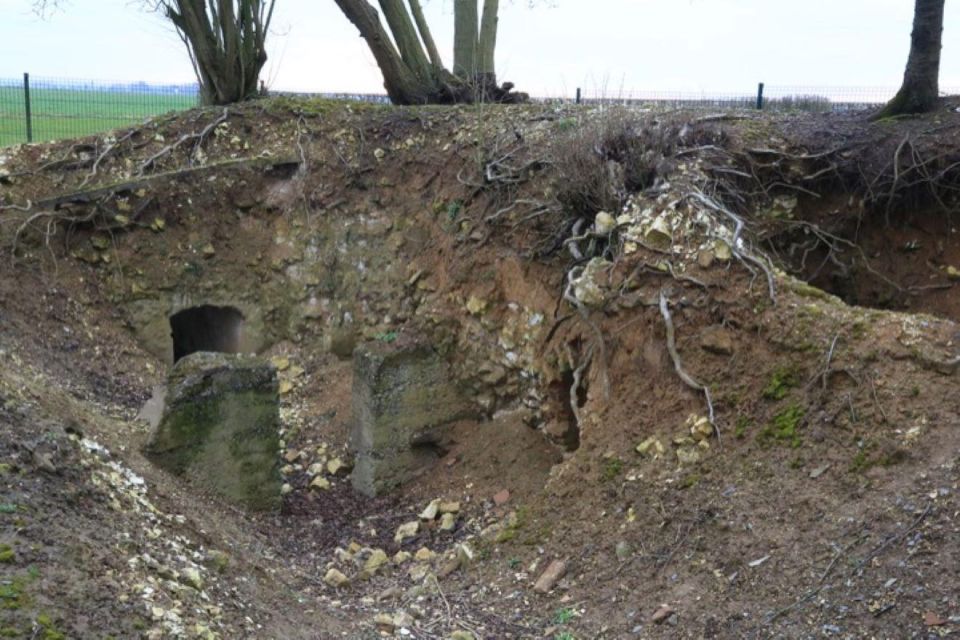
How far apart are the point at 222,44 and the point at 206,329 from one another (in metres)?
3.79

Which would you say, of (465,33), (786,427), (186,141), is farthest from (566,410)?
(465,33)

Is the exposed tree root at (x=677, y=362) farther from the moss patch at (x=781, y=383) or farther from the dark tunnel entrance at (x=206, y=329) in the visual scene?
the dark tunnel entrance at (x=206, y=329)

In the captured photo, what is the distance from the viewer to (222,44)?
42.1ft

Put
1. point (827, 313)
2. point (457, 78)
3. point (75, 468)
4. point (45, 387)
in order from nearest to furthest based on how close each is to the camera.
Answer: point (75, 468), point (827, 313), point (45, 387), point (457, 78)

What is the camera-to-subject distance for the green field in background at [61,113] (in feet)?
57.7

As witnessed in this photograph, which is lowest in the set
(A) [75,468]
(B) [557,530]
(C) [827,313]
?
(B) [557,530]

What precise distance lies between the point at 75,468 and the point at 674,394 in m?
3.89

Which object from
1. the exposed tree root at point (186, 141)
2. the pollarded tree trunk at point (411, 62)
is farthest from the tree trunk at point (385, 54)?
the exposed tree root at point (186, 141)

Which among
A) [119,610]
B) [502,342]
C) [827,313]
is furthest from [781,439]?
[119,610]

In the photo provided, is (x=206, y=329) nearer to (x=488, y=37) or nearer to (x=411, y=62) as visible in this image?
(x=411, y=62)

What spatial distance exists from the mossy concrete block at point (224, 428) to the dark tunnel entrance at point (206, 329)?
10.5 ft

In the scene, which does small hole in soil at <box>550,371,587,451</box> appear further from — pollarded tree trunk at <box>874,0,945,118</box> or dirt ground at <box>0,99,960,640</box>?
pollarded tree trunk at <box>874,0,945,118</box>

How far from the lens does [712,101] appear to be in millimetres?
17094

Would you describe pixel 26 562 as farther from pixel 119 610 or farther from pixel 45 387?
pixel 45 387
